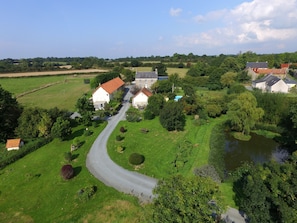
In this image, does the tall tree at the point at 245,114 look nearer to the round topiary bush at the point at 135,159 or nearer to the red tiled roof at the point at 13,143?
the round topiary bush at the point at 135,159

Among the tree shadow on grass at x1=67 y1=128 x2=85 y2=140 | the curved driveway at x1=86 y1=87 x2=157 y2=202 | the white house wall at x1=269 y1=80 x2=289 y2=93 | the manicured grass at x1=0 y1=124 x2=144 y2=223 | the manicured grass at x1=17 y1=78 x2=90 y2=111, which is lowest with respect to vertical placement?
the manicured grass at x1=0 y1=124 x2=144 y2=223

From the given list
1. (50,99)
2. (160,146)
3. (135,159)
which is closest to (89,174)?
(135,159)

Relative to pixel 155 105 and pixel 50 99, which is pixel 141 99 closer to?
pixel 155 105

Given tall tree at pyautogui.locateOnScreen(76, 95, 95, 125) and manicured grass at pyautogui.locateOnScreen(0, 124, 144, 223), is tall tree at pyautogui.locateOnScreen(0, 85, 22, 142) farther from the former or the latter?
tall tree at pyautogui.locateOnScreen(76, 95, 95, 125)

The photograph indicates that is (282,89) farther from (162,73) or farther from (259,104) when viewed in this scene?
(162,73)

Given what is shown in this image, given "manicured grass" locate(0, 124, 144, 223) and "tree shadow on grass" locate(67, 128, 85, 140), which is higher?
"tree shadow on grass" locate(67, 128, 85, 140)

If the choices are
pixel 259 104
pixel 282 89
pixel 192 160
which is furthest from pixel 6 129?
pixel 282 89

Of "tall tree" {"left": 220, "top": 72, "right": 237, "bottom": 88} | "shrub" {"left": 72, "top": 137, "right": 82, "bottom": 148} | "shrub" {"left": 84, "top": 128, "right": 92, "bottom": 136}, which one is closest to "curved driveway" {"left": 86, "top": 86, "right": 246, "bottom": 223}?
"shrub" {"left": 72, "top": 137, "right": 82, "bottom": 148}
